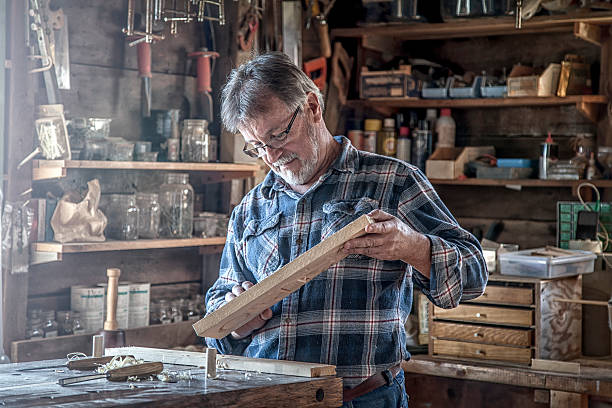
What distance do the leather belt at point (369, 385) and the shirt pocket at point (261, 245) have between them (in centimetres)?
33

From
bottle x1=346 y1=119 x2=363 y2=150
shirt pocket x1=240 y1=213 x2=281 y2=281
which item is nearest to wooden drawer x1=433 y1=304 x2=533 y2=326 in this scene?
bottle x1=346 y1=119 x2=363 y2=150

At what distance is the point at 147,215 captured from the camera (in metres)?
3.06

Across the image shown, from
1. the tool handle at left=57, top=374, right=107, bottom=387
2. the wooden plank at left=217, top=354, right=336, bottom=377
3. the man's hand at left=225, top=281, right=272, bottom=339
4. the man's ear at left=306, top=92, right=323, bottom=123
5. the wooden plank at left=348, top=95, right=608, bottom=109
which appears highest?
the wooden plank at left=348, top=95, right=608, bottom=109

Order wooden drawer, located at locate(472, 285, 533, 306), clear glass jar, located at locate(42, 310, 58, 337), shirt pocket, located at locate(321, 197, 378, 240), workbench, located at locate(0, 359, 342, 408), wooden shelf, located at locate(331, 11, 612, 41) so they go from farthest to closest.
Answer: wooden shelf, located at locate(331, 11, 612, 41), wooden drawer, located at locate(472, 285, 533, 306), clear glass jar, located at locate(42, 310, 58, 337), shirt pocket, located at locate(321, 197, 378, 240), workbench, located at locate(0, 359, 342, 408)

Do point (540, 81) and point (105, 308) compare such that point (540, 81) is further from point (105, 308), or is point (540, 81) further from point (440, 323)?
point (105, 308)

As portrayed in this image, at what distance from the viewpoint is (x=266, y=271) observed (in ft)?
6.28

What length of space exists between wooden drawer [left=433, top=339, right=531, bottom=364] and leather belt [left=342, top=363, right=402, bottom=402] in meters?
1.24

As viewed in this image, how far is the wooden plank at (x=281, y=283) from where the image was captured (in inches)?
61.5

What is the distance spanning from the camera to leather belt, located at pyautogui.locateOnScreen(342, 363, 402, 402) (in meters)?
1.78

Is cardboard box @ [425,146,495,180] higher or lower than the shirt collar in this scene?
higher

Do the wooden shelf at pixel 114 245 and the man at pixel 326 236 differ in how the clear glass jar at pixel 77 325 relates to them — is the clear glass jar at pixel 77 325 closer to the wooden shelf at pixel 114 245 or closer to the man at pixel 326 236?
the wooden shelf at pixel 114 245

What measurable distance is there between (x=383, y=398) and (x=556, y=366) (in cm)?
124

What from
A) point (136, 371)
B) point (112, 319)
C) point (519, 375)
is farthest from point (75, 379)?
point (519, 375)

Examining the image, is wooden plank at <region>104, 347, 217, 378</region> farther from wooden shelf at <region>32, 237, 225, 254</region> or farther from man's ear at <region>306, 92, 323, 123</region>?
wooden shelf at <region>32, 237, 225, 254</region>
